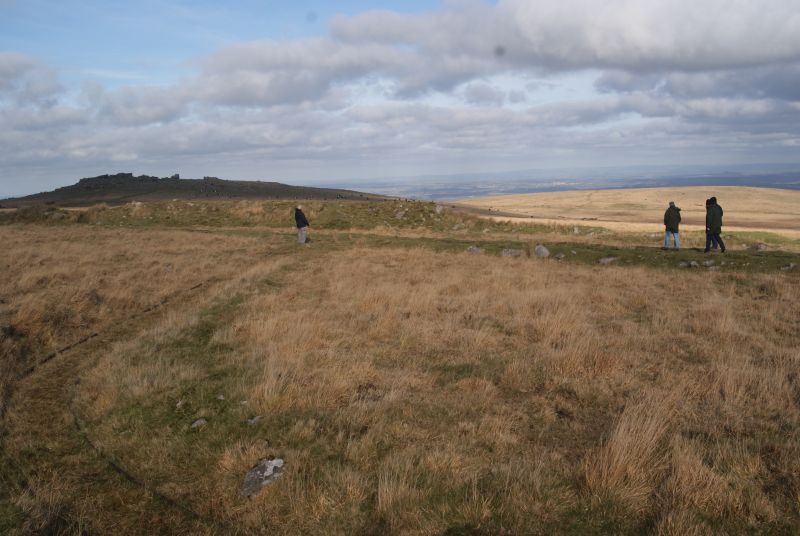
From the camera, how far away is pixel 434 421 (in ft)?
20.9

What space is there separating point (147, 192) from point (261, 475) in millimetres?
83741

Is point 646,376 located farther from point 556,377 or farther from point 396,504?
point 396,504

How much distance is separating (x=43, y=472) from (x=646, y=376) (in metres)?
8.46

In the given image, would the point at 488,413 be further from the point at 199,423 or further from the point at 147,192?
the point at 147,192

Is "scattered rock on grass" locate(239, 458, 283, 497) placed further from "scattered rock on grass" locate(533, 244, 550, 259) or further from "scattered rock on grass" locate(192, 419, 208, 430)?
"scattered rock on grass" locate(533, 244, 550, 259)

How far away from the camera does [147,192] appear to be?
3059 inches

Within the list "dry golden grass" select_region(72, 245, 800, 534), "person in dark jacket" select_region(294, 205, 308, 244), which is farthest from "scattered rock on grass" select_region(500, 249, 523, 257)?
"person in dark jacket" select_region(294, 205, 308, 244)

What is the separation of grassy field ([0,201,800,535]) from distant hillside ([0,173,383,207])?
188 feet

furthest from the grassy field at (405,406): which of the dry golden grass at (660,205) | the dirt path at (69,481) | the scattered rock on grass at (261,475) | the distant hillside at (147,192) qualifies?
the distant hillside at (147,192)

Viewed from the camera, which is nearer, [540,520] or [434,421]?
[540,520]

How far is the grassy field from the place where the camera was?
185 inches

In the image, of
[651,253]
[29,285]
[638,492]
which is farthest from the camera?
[651,253]

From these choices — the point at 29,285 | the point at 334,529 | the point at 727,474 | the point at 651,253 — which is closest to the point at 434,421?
the point at 334,529

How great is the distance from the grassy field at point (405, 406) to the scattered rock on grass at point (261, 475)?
139mm
